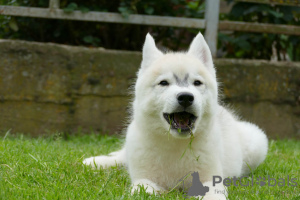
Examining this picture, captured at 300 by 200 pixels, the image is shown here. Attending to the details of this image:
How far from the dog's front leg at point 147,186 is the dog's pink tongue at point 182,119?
53cm

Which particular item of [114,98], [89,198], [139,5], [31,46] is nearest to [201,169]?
[89,198]

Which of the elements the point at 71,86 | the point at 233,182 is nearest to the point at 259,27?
the point at 71,86

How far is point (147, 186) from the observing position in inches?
126

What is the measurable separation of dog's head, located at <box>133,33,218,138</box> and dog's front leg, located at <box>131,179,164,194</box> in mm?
420

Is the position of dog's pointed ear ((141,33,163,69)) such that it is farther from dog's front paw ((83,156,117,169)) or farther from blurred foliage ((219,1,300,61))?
blurred foliage ((219,1,300,61))

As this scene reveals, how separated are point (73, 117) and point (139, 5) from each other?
2.20 metres

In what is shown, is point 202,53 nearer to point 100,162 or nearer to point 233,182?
point 233,182

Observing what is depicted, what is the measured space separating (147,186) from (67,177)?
27.7 inches

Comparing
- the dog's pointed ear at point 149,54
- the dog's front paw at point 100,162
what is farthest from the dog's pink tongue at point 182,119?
the dog's front paw at point 100,162

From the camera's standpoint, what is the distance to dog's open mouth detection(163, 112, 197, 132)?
3305mm

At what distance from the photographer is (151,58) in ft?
12.4

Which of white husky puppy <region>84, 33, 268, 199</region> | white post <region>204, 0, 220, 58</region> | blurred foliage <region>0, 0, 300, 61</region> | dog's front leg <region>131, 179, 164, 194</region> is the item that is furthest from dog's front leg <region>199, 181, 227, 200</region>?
blurred foliage <region>0, 0, 300, 61</region>

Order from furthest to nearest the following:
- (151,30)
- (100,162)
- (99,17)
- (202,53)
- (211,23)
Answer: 1. (151,30)
2. (211,23)
3. (99,17)
4. (100,162)
5. (202,53)

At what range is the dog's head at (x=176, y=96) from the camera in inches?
127
